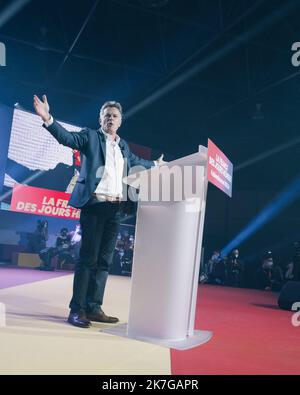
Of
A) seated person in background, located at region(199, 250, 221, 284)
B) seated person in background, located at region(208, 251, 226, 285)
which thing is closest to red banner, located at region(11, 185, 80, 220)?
seated person in background, located at region(199, 250, 221, 284)

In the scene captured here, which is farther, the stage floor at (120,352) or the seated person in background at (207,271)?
the seated person in background at (207,271)

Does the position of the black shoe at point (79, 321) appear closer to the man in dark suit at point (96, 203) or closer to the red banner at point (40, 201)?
the man in dark suit at point (96, 203)

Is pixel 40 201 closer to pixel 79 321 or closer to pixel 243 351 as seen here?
pixel 79 321

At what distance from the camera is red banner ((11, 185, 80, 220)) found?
832cm

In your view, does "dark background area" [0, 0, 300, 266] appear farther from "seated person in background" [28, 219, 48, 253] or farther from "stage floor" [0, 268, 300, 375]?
"stage floor" [0, 268, 300, 375]

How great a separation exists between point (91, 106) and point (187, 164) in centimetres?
907

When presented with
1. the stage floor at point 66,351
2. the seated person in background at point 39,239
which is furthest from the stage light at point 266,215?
the stage floor at point 66,351

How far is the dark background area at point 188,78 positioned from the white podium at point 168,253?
16.9 ft

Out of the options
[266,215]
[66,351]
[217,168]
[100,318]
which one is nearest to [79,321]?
[100,318]

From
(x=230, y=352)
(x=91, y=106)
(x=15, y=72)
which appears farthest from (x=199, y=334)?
(x=91, y=106)

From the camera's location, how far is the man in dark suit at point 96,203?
2.39 metres

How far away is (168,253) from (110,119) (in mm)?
1023

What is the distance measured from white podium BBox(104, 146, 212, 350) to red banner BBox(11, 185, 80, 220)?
6696mm
